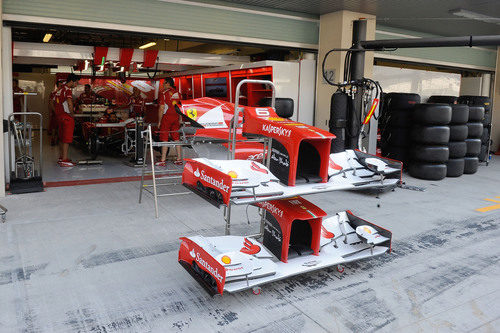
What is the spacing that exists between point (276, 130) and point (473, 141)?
6.27 metres

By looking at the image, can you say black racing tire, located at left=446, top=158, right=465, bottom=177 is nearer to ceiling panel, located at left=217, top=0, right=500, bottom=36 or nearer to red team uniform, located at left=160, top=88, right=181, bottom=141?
ceiling panel, located at left=217, top=0, right=500, bottom=36

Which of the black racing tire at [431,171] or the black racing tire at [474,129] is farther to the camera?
the black racing tire at [474,129]

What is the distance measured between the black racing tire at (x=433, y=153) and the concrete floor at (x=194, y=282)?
2292mm

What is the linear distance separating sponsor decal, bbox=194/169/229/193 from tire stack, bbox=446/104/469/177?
603 centimetres

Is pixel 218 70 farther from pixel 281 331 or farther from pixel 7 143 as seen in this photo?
pixel 281 331

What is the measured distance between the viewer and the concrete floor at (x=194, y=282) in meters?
2.60

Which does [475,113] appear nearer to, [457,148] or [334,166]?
[457,148]

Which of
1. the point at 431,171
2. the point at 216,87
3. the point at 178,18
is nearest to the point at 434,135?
the point at 431,171

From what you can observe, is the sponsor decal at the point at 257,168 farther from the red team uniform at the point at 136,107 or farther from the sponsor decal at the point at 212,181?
the red team uniform at the point at 136,107

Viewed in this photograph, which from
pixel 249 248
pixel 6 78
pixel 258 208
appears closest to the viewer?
pixel 249 248

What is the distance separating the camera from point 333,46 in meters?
8.03

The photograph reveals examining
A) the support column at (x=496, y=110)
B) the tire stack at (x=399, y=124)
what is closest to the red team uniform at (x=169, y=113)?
the tire stack at (x=399, y=124)

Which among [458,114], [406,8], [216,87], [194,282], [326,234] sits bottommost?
[194,282]

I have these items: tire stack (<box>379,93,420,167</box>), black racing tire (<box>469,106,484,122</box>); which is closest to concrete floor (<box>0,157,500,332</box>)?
tire stack (<box>379,93,420,167</box>)
